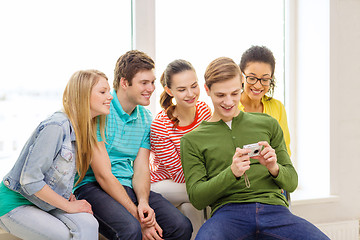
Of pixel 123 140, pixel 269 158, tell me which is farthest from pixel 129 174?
pixel 269 158

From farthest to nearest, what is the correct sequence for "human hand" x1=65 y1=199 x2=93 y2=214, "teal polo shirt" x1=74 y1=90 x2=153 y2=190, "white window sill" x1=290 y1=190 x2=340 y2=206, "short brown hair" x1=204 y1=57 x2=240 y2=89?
"white window sill" x1=290 y1=190 x2=340 y2=206 → "teal polo shirt" x1=74 y1=90 x2=153 y2=190 → "short brown hair" x1=204 y1=57 x2=240 y2=89 → "human hand" x1=65 y1=199 x2=93 y2=214

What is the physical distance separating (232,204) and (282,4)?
1.77 m

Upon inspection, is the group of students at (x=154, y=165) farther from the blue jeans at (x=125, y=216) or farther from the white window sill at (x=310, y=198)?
the white window sill at (x=310, y=198)

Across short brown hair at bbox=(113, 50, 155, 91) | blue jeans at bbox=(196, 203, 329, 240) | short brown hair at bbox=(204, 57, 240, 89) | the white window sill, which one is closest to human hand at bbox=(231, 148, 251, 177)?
blue jeans at bbox=(196, 203, 329, 240)

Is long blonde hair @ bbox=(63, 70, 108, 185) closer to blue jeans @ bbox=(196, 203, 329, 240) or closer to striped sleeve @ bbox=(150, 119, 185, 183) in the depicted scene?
striped sleeve @ bbox=(150, 119, 185, 183)

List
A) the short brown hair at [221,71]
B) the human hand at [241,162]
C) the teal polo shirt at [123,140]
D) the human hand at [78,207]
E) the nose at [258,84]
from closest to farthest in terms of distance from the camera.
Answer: the human hand at [241,162] < the human hand at [78,207] < the short brown hair at [221,71] < the teal polo shirt at [123,140] < the nose at [258,84]

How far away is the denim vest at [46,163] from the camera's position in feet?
5.17

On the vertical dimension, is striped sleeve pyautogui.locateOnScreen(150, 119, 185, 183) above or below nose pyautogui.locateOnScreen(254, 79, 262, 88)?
below

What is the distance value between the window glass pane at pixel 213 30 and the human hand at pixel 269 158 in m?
1.06

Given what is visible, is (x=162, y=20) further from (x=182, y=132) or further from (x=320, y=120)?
(x=320, y=120)

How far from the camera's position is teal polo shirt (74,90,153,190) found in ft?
6.55
